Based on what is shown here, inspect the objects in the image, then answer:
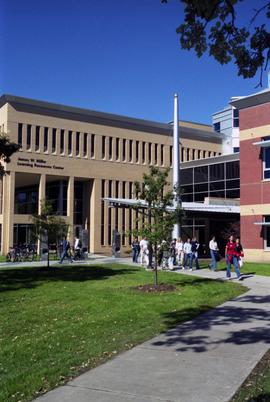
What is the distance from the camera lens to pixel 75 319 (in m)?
10.5

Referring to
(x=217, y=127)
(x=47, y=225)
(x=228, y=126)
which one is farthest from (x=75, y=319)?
(x=217, y=127)

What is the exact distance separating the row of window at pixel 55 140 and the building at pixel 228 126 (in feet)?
63.5

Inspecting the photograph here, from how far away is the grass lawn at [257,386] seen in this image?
17.8 ft

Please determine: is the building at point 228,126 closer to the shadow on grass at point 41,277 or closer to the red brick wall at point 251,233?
the red brick wall at point 251,233

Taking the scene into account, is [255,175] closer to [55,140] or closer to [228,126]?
[55,140]

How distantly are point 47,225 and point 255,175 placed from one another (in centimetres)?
1468

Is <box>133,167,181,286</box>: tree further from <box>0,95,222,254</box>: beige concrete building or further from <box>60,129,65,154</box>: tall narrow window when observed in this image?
<box>60,129,65,154</box>: tall narrow window

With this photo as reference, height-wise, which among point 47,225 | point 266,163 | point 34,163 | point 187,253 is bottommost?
point 187,253

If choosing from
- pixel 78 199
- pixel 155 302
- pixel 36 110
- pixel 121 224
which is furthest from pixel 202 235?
pixel 155 302

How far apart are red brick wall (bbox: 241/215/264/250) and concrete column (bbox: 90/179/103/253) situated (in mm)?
20920

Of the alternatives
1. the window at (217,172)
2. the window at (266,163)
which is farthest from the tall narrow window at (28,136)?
the window at (266,163)

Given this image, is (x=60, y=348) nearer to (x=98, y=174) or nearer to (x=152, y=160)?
(x=98, y=174)

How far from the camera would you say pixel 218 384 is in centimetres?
597

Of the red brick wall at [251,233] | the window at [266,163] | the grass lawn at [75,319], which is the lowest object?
the grass lawn at [75,319]
